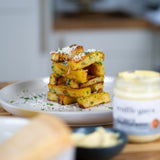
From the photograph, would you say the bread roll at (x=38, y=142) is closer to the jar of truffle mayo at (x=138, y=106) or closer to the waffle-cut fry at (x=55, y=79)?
the jar of truffle mayo at (x=138, y=106)

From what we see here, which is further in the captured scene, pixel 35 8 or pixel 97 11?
pixel 97 11

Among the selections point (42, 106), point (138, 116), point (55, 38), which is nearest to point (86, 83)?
point (42, 106)

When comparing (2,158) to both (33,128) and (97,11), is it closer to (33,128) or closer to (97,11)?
(33,128)

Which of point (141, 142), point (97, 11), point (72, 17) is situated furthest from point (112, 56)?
point (141, 142)

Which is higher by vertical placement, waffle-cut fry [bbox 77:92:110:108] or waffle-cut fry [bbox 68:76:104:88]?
waffle-cut fry [bbox 68:76:104:88]

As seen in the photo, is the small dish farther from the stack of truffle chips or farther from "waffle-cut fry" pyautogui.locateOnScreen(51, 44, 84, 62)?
"waffle-cut fry" pyautogui.locateOnScreen(51, 44, 84, 62)

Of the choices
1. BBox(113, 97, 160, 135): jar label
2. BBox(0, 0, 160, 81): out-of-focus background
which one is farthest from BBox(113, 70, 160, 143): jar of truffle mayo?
BBox(0, 0, 160, 81): out-of-focus background

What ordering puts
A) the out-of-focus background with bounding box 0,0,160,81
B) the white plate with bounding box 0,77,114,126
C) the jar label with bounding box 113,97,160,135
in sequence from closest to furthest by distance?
1. the jar label with bounding box 113,97,160,135
2. the white plate with bounding box 0,77,114,126
3. the out-of-focus background with bounding box 0,0,160,81
